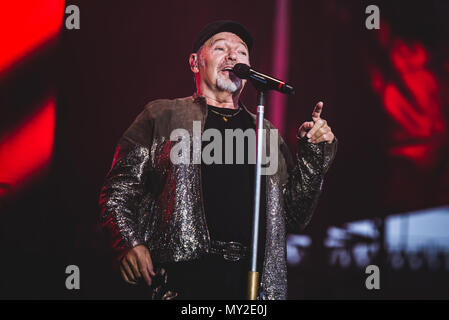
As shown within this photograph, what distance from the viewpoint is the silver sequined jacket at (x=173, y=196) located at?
1.78 metres

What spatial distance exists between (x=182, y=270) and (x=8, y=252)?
1149 millimetres

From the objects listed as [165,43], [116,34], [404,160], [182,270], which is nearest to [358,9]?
[404,160]

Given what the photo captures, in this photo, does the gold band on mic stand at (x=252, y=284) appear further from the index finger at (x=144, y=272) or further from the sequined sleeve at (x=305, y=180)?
the sequined sleeve at (x=305, y=180)

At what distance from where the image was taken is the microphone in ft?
5.55

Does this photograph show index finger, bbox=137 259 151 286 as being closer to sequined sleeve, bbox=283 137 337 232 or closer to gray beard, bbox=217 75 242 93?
sequined sleeve, bbox=283 137 337 232

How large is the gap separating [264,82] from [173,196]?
616 millimetres

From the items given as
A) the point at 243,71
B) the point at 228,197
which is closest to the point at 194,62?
the point at 243,71

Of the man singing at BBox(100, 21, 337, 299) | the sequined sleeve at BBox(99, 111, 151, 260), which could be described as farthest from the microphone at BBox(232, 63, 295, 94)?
the sequined sleeve at BBox(99, 111, 151, 260)

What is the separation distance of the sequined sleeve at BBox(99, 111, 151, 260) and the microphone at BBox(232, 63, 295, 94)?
532 mm

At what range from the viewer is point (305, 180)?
6.66 feet

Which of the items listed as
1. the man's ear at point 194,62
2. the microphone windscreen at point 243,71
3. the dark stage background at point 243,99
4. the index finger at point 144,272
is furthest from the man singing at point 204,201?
the dark stage background at point 243,99

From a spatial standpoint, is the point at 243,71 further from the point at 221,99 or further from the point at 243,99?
the point at 243,99

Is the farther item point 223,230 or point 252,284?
point 223,230
